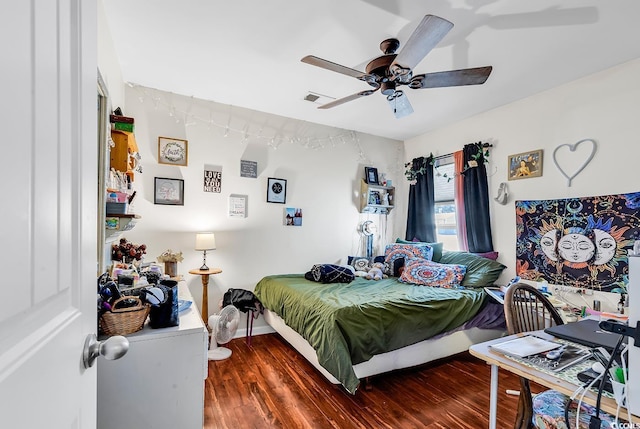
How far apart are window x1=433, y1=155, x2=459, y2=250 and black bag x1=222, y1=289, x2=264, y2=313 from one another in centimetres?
246

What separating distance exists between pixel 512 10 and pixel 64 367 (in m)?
2.49

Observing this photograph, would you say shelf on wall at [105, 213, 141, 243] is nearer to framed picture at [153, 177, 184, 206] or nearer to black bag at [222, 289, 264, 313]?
framed picture at [153, 177, 184, 206]

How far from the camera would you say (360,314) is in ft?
7.23

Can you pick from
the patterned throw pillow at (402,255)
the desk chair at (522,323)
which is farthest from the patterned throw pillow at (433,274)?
the desk chair at (522,323)

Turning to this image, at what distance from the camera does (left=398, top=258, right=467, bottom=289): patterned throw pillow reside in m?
3.14

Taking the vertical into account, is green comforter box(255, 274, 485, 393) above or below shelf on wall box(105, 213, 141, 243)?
below

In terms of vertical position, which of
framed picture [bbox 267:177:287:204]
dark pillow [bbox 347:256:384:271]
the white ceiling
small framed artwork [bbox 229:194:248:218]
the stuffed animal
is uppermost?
the white ceiling

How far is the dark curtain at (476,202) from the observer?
3363mm

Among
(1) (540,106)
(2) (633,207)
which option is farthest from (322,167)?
(2) (633,207)

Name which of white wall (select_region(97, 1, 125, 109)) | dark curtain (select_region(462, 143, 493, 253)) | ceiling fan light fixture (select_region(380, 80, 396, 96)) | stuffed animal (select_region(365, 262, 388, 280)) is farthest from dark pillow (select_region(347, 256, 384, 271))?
white wall (select_region(97, 1, 125, 109))

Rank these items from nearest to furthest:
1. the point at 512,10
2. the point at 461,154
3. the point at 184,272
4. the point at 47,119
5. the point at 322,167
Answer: the point at 47,119 < the point at 512,10 < the point at 184,272 < the point at 461,154 < the point at 322,167

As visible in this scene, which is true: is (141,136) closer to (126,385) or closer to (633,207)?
(126,385)

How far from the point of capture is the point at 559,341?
1.36 m

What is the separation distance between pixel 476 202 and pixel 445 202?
51 cm
